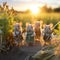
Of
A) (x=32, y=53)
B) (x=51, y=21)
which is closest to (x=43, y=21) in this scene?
(x=51, y=21)

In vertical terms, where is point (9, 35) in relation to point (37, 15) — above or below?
below

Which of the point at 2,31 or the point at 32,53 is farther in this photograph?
the point at 2,31

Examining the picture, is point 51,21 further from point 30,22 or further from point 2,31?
point 2,31

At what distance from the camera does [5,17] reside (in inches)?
142

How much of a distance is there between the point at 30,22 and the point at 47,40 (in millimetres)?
258

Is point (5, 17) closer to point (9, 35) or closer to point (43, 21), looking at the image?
point (9, 35)

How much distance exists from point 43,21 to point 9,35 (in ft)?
1.34

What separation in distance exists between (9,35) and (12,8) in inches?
11.2

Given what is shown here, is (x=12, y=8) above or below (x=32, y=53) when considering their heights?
above

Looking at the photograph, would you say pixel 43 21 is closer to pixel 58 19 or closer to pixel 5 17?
pixel 58 19

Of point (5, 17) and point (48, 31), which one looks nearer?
point (48, 31)

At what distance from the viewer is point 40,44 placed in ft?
11.2

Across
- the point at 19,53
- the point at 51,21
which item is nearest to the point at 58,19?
the point at 51,21

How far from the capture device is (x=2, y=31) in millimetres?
3590
